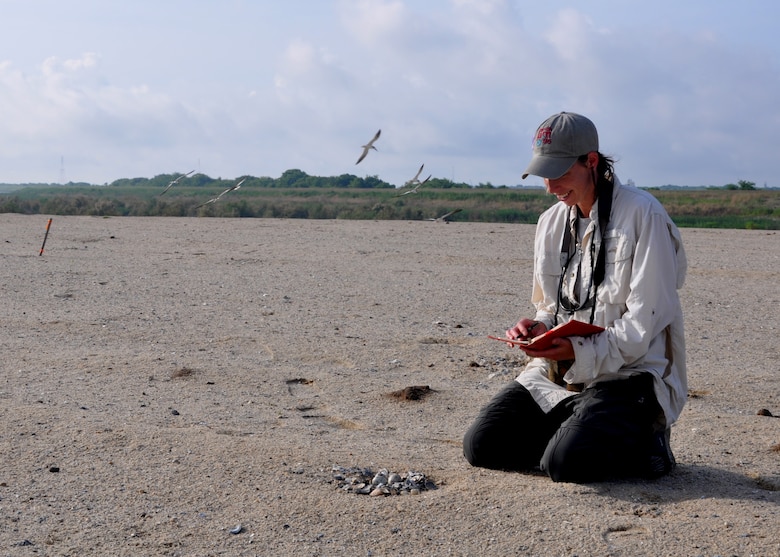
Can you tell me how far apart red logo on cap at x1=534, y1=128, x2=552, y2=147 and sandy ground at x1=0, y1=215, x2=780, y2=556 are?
1459mm

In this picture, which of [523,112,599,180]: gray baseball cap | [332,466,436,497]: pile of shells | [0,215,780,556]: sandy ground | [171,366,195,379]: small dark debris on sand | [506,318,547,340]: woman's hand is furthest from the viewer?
[171,366,195,379]: small dark debris on sand

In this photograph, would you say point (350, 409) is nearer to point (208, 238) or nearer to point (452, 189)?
point (208, 238)

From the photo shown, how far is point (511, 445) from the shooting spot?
440cm

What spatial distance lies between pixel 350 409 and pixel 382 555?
7.14 feet

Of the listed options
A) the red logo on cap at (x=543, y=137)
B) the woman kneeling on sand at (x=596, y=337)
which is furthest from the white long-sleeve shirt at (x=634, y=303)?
the red logo on cap at (x=543, y=137)

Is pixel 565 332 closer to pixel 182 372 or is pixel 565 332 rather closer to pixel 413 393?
pixel 413 393

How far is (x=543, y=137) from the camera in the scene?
4203 mm

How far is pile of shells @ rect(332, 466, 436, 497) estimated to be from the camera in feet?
13.3

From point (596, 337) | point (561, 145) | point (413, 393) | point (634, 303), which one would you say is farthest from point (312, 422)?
point (561, 145)

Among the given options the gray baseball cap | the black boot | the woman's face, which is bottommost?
the black boot

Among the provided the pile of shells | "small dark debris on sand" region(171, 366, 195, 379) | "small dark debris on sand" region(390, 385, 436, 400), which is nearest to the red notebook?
the pile of shells

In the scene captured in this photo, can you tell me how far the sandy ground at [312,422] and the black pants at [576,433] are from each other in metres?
0.09

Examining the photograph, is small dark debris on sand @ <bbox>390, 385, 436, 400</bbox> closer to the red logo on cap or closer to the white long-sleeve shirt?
the white long-sleeve shirt

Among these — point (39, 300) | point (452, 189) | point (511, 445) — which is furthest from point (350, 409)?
point (452, 189)
